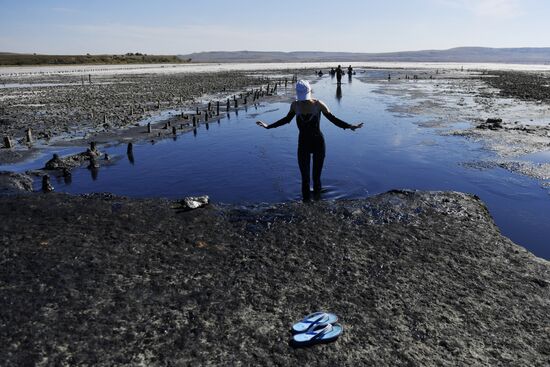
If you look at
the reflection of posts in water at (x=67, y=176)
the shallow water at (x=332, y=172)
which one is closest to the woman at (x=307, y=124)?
the shallow water at (x=332, y=172)

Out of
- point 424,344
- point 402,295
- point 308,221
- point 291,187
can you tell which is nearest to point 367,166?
point 291,187

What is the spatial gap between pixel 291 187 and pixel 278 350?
7.53 meters

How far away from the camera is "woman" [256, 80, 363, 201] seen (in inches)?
355

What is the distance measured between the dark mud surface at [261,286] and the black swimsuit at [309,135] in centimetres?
148

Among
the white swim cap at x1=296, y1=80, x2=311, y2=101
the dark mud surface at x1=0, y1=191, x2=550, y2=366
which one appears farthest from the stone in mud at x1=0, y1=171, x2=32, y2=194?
the white swim cap at x1=296, y1=80, x2=311, y2=101

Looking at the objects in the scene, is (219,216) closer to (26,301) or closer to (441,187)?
(26,301)

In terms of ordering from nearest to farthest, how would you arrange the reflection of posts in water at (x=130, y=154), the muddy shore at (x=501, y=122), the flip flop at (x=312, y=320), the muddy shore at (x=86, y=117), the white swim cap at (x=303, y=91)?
the flip flop at (x=312, y=320)
the white swim cap at (x=303, y=91)
the muddy shore at (x=501, y=122)
the reflection of posts in water at (x=130, y=154)
the muddy shore at (x=86, y=117)

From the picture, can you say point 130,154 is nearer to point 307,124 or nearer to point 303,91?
point 307,124

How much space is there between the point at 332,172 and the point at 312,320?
29.5ft

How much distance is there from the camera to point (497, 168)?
14289 millimetres

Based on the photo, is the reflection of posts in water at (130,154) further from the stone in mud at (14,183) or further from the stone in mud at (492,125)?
the stone in mud at (492,125)

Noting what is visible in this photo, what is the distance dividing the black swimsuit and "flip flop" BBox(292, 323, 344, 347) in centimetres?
523

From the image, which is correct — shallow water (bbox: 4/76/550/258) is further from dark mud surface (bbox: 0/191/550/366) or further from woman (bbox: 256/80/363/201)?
dark mud surface (bbox: 0/191/550/366)

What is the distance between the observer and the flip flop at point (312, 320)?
4.75m
